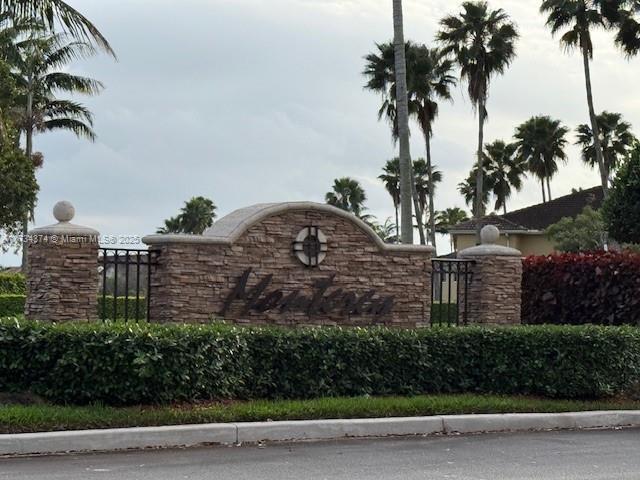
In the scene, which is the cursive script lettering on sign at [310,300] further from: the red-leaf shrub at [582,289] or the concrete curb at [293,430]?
the red-leaf shrub at [582,289]

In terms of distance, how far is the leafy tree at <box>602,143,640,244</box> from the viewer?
22.5 m

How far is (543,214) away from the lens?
176ft

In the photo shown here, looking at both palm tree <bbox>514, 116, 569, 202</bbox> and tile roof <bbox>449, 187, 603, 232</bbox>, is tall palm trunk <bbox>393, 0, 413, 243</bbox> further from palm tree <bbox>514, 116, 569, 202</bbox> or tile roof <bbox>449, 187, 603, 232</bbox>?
palm tree <bbox>514, 116, 569, 202</bbox>

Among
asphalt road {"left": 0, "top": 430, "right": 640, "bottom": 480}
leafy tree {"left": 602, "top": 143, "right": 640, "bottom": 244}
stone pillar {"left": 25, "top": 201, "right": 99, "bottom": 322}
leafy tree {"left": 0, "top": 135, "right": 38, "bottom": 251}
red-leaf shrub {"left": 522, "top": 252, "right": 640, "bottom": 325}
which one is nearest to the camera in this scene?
asphalt road {"left": 0, "top": 430, "right": 640, "bottom": 480}

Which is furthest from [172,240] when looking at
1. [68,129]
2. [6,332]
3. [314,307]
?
[68,129]

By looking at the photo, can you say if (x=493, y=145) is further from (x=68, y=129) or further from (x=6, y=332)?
(x=6, y=332)

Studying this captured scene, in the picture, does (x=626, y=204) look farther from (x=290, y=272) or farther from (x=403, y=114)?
(x=290, y=272)

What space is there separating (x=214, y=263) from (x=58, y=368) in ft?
12.4

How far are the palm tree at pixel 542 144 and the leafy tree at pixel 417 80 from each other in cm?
1503

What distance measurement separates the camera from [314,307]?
1510cm

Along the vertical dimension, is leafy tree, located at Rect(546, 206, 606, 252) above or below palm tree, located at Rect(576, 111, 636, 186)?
below

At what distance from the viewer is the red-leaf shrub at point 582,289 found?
1850cm

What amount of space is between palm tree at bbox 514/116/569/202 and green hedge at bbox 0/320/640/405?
4741cm

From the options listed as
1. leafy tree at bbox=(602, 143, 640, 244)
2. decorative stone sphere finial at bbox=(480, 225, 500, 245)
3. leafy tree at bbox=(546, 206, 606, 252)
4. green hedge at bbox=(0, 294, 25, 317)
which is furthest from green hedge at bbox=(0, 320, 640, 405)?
leafy tree at bbox=(546, 206, 606, 252)
